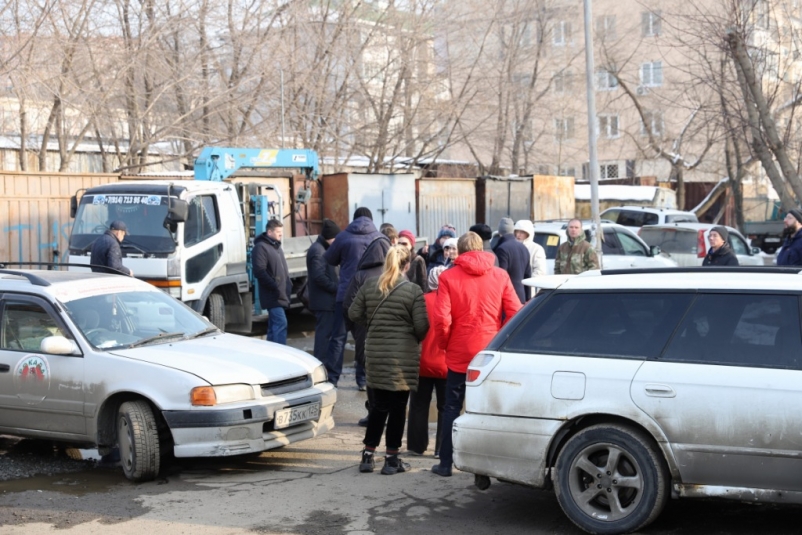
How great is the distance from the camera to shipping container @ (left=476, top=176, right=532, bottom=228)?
22891 millimetres

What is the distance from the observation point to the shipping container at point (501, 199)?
75.1ft

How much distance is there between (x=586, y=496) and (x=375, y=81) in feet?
69.1

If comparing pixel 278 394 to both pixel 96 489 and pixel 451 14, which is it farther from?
pixel 451 14

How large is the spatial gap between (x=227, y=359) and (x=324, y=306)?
3.23 metres

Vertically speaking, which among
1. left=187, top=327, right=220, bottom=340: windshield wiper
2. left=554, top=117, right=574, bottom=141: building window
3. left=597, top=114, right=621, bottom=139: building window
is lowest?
left=187, top=327, right=220, bottom=340: windshield wiper

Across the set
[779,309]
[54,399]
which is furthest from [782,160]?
[54,399]

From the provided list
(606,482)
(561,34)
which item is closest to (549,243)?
(606,482)

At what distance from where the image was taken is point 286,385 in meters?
7.42

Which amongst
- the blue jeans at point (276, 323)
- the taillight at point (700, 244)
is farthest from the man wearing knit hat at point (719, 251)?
the taillight at point (700, 244)

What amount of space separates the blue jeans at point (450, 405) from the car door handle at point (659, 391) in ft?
6.17

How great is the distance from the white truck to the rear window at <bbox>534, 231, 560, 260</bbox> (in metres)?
3.81

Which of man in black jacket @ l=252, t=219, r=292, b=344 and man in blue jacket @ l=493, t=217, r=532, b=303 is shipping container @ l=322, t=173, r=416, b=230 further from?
man in blue jacket @ l=493, t=217, r=532, b=303

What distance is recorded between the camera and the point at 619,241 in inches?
652

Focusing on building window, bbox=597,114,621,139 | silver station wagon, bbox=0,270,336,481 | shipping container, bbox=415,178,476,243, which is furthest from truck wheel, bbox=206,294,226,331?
building window, bbox=597,114,621,139
